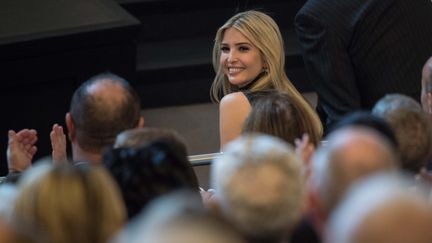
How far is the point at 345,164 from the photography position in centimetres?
218

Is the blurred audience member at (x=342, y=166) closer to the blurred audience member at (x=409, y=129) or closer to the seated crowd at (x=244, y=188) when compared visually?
the seated crowd at (x=244, y=188)

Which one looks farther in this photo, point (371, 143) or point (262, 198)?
point (371, 143)

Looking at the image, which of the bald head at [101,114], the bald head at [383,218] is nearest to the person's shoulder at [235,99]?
the bald head at [101,114]

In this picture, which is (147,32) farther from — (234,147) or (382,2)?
(234,147)

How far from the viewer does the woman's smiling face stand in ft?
14.3

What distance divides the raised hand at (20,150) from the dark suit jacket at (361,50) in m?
1.31

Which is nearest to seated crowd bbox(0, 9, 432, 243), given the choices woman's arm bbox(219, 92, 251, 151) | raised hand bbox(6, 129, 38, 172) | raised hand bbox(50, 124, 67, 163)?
raised hand bbox(6, 129, 38, 172)

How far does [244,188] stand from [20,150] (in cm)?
154

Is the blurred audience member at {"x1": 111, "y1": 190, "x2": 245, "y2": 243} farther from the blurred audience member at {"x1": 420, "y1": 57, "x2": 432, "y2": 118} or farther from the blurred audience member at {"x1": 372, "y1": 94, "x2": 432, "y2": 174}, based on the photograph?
the blurred audience member at {"x1": 420, "y1": 57, "x2": 432, "y2": 118}

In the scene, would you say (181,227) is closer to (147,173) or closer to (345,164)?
(345,164)

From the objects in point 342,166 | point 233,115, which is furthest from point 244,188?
point 233,115

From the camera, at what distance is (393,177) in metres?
2.02

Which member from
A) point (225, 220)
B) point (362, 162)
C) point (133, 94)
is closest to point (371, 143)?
point (362, 162)

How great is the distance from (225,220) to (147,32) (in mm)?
4569
